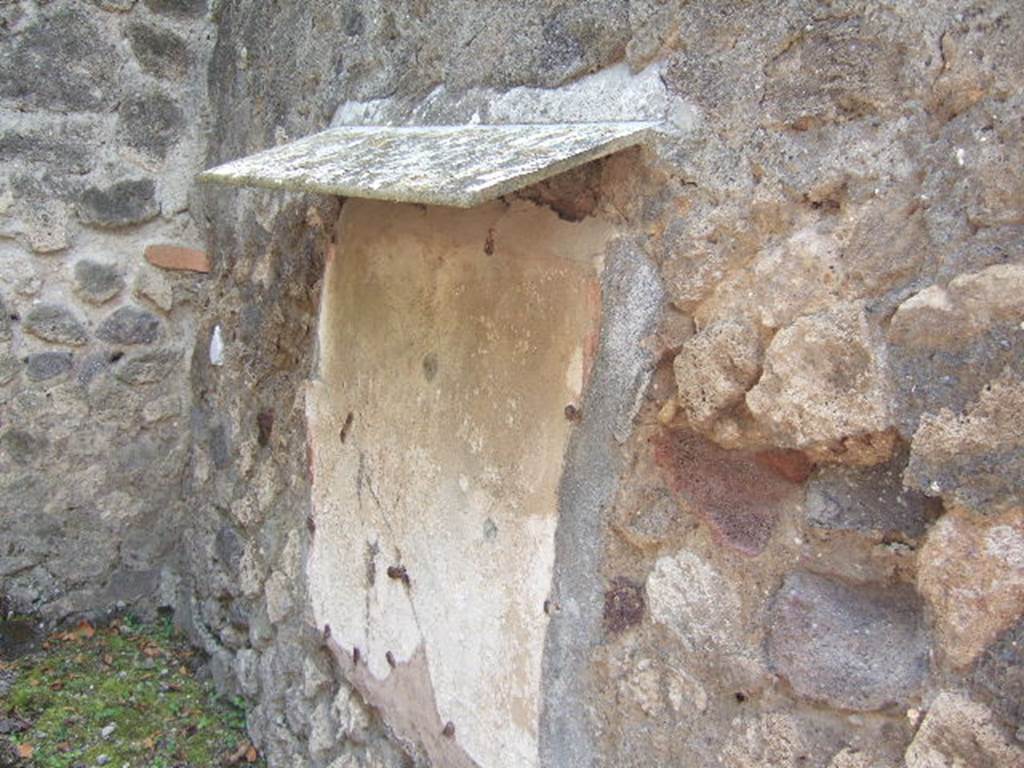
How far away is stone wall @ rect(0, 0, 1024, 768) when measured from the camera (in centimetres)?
99

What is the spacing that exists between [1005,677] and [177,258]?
7.55ft

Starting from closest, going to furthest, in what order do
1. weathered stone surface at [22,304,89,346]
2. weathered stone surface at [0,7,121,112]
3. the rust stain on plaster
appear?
the rust stain on plaster < weathered stone surface at [0,7,121,112] < weathered stone surface at [22,304,89,346]

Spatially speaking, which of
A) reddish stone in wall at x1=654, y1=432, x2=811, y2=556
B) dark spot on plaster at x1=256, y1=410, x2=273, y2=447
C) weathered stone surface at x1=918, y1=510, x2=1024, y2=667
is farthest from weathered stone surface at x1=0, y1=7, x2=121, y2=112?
weathered stone surface at x1=918, y1=510, x2=1024, y2=667

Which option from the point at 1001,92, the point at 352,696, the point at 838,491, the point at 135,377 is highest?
the point at 1001,92

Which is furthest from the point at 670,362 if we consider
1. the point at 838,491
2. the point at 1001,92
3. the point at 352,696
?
the point at 352,696

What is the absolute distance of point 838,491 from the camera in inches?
45.0

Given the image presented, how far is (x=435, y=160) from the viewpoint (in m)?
1.38

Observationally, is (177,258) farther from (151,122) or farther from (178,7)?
(178,7)

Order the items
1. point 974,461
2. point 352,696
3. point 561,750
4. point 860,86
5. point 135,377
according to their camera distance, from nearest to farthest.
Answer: point 974,461, point 860,86, point 561,750, point 352,696, point 135,377

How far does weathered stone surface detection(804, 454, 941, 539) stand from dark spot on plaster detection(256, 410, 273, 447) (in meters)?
1.48

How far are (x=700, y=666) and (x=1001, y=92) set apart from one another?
0.74m

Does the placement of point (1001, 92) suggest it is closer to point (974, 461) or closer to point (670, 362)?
point (974, 461)

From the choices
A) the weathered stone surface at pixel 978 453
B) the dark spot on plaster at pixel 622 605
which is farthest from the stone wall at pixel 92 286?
the weathered stone surface at pixel 978 453

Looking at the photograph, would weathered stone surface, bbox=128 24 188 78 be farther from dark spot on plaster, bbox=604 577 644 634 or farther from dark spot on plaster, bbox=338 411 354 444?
dark spot on plaster, bbox=604 577 644 634
